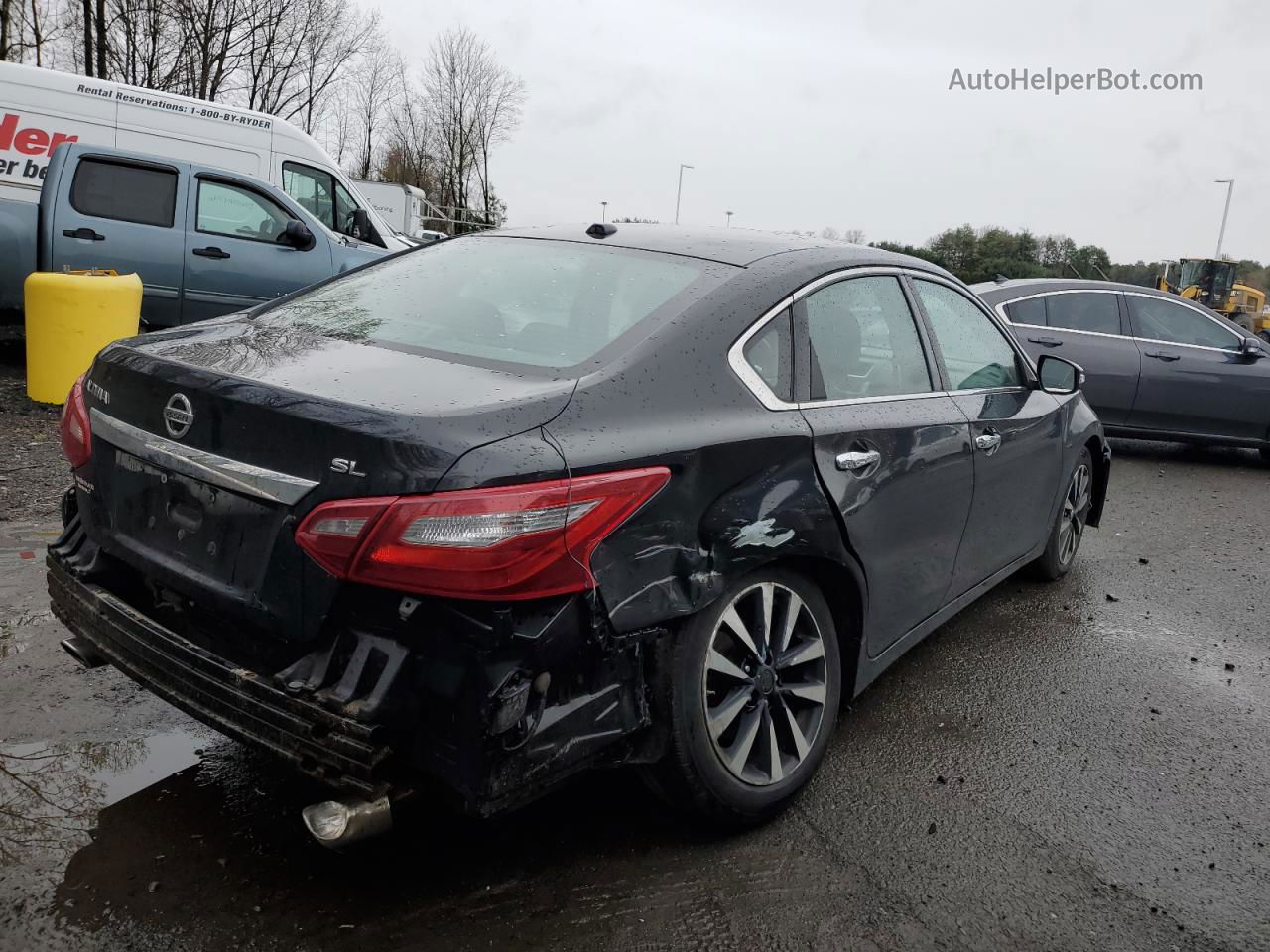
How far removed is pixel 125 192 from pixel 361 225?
112 inches

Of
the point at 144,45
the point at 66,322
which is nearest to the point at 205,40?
the point at 144,45

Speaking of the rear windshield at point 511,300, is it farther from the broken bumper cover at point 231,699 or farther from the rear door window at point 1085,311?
the rear door window at point 1085,311

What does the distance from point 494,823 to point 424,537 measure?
1093 millimetres

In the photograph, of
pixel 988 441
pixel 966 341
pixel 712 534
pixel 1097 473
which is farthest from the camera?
pixel 1097 473

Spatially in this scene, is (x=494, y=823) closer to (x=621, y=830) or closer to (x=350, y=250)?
(x=621, y=830)

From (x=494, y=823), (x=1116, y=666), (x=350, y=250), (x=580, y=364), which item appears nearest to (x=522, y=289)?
(x=580, y=364)

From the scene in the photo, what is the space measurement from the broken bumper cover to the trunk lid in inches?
4.6

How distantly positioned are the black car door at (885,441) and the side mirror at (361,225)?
8.94 m

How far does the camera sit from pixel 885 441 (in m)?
3.13

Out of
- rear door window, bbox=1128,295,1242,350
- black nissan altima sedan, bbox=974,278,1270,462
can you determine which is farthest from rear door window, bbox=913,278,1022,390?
rear door window, bbox=1128,295,1242,350

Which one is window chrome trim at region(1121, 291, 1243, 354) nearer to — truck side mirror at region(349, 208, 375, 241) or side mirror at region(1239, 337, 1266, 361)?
side mirror at region(1239, 337, 1266, 361)

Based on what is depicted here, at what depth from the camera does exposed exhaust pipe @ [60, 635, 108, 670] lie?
268 cm

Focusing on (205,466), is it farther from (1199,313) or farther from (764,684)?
(1199,313)

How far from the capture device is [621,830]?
2805mm
